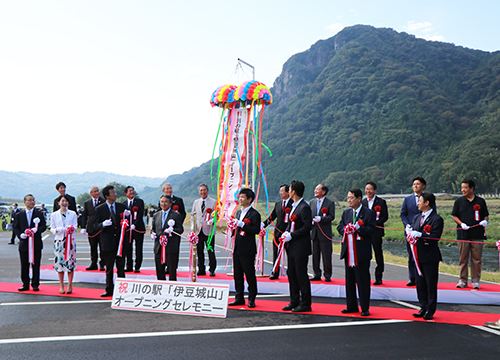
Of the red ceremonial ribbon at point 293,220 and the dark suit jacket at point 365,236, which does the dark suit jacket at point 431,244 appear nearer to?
the dark suit jacket at point 365,236

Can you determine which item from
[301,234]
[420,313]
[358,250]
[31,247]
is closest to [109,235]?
[31,247]

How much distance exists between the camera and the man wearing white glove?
6.29 meters

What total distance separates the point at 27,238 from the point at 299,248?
15.5ft

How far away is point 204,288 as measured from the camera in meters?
5.15

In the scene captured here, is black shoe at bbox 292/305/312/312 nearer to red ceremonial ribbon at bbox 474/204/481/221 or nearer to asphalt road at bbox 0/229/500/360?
asphalt road at bbox 0/229/500/360

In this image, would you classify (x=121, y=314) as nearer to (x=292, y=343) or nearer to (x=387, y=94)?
(x=292, y=343)

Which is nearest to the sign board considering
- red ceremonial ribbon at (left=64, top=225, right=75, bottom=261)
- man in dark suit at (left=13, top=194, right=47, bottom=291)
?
red ceremonial ribbon at (left=64, top=225, right=75, bottom=261)

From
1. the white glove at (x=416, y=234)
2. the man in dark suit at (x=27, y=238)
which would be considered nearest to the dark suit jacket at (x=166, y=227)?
the man in dark suit at (x=27, y=238)

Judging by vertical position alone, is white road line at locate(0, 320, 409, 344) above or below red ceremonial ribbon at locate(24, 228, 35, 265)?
below

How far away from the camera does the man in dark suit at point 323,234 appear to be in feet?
22.7

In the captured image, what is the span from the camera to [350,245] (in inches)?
206

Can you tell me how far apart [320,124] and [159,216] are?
4021 inches

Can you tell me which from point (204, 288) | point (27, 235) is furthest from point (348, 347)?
point (27, 235)

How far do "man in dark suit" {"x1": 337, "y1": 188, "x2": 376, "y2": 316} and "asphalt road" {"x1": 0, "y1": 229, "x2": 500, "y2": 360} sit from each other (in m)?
0.34
